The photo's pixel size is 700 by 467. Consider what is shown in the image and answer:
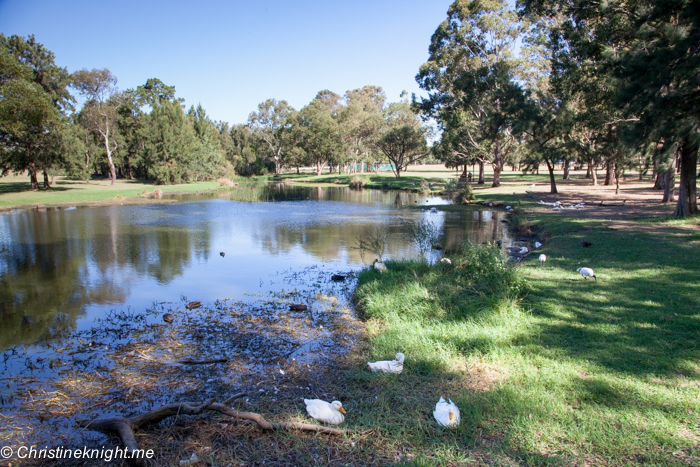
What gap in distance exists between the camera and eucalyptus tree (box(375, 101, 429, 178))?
176 feet

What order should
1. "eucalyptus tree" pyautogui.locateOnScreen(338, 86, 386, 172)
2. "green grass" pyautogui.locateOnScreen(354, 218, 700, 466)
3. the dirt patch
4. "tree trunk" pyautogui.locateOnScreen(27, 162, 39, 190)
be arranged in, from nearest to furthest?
"green grass" pyautogui.locateOnScreen(354, 218, 700, 466) < the dirt patch < "tree trunk" pyautogui.locateOnScreen(27, 162, 39, 190) < "eucalyptus tree" pyautogui.locateOnScreen(338, 86, 386, 172)

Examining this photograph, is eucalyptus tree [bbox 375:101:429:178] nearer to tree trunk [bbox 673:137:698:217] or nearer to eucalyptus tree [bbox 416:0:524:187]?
eucalyptus tree [bbox 416:0:524:187]

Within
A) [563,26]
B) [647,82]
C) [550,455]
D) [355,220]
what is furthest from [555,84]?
[550,455]

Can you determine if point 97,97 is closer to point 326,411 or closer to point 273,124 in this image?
point 273,124

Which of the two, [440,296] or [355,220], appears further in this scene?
[355,220]

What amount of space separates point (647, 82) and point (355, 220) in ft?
45.1

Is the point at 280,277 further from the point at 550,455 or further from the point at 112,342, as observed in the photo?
the point at 550,455

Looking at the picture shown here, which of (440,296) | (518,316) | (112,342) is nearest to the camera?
(518,316)

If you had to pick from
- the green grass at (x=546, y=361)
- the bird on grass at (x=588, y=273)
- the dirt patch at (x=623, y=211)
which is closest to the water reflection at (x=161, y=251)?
the dirt patch at (x=623, y=211)

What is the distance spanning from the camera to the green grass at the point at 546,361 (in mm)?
3553

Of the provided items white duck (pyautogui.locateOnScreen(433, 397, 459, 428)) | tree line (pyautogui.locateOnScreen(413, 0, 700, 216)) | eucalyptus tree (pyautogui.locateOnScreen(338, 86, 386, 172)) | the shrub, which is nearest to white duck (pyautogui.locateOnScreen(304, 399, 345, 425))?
white duck (pyautogui.locateOnScreen(433, 397, 459, 428))

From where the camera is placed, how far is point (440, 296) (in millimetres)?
7414

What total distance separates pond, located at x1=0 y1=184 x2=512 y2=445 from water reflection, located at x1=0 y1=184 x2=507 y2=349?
0.20 feet

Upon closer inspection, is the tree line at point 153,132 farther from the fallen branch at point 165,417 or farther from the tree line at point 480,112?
the fallen branch at point 165,417
